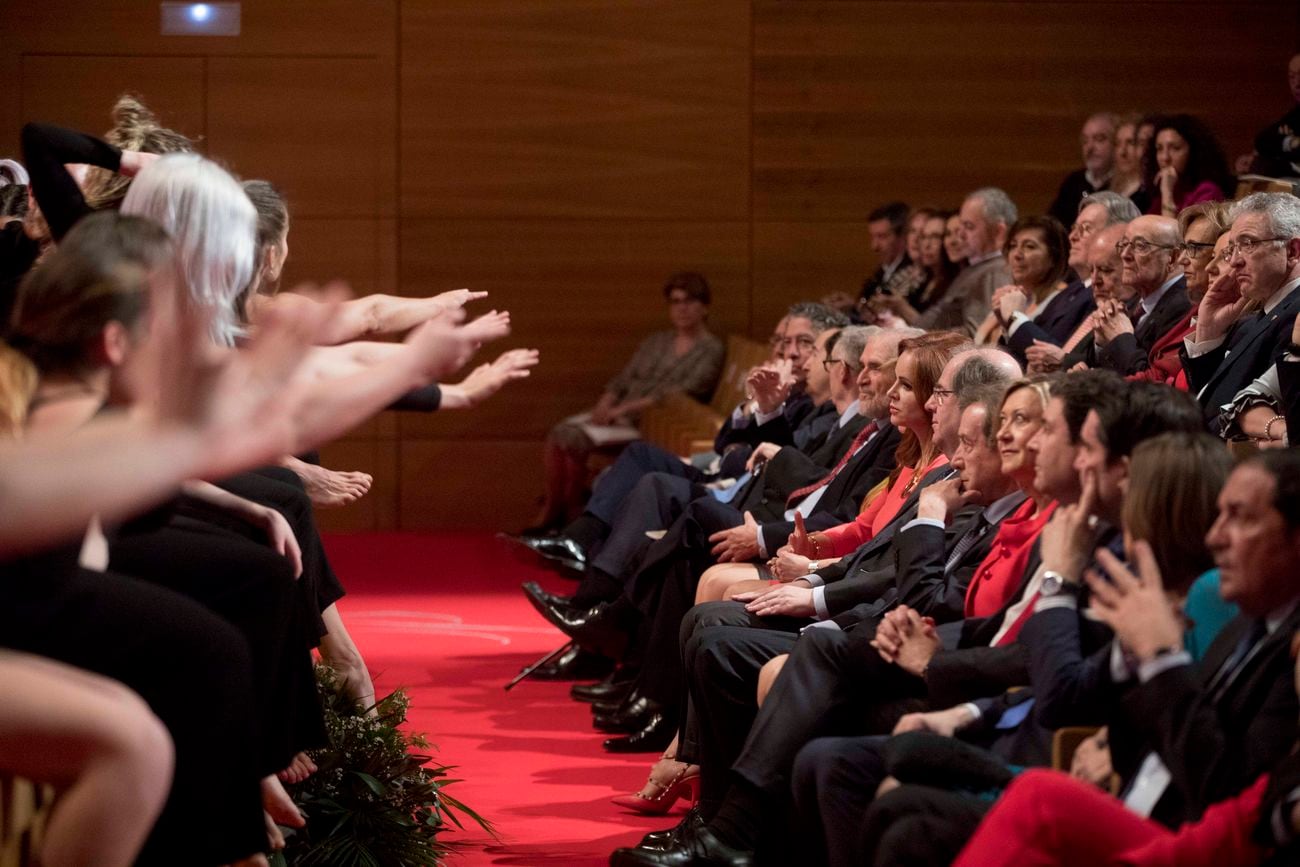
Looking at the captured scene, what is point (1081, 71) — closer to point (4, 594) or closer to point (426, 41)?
point (426, 41)

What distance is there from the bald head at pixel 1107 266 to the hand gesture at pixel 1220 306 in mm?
820

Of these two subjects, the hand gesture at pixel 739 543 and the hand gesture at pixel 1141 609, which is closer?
the hand gesture at pixel 1141 609

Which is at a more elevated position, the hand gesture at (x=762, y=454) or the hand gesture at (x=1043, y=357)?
the hand gesture at (x=1043, y=357)

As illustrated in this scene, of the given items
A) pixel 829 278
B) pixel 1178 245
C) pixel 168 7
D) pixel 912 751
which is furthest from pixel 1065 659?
pixel 168 7

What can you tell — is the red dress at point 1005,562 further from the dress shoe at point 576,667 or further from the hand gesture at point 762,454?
the dress shoe at point 576,667

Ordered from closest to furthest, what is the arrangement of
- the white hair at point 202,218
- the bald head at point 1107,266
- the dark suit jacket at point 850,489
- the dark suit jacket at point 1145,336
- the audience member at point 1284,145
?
1. the white hair at point 202,218
2. the dark suit jacket at point 850,489
3. the dark suit jacket at point 1145,336
4. the bald head at point 1107,266
5. the audience member at point 1284,145

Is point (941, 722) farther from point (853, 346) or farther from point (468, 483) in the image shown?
point (468, 483)

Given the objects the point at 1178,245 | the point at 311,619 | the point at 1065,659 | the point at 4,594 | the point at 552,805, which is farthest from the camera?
the point at 1178,245

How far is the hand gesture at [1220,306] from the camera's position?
4.43 metres

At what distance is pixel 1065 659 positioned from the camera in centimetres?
263

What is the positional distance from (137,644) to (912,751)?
1.20 m

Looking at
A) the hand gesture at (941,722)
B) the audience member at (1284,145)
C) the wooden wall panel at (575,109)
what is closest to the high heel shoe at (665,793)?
the hand gesture at (941,722)

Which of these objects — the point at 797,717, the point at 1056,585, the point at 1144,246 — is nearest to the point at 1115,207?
the point at 1144,246

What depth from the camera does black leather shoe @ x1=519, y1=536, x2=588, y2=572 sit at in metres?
6.22
